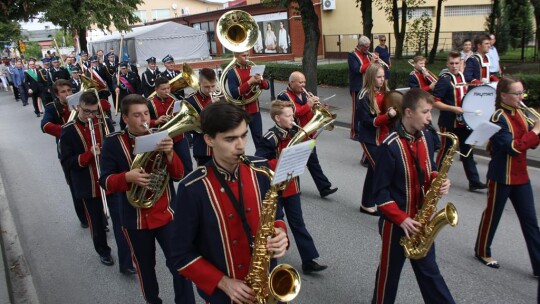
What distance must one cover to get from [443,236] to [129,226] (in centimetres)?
359

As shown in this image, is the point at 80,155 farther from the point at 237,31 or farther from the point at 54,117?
the point at 237,31

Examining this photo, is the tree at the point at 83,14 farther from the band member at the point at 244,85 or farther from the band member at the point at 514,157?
the band member at the point at 514,157

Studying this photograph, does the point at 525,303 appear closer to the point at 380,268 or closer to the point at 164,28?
the point at 380,268

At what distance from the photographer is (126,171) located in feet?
12.6

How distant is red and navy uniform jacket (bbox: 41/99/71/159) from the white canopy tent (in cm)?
3130

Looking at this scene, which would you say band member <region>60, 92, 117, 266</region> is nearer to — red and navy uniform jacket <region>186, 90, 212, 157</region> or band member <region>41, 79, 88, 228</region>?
band member <region>41, 79, 88, 228</region>

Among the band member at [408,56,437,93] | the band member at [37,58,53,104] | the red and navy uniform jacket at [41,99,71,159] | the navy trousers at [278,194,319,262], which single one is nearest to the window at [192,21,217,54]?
the band member at [37,58,53,104]

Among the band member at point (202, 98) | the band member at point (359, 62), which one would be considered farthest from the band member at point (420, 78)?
the band member at point (202, 98)

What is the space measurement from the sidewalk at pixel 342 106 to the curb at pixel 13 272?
7.52 m

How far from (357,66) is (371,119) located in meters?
4.57

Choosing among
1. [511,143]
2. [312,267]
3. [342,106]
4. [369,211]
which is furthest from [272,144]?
[342,106]

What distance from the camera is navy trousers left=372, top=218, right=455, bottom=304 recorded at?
328 centimetres

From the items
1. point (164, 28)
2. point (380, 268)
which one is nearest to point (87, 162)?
point (380, 268)

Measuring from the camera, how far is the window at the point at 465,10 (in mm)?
30703
